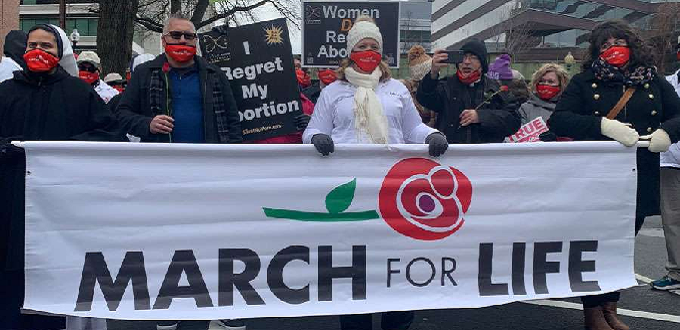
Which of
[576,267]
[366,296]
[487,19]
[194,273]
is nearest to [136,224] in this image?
[194,273]

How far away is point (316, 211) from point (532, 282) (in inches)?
50.6

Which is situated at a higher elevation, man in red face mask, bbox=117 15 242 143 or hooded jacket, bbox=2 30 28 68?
hooded jacket, bbox=2 30 28 68

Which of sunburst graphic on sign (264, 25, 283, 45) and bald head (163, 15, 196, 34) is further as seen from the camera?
sunburst graphic on sign (264, 25, 283, 45)

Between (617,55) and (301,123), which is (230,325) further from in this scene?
(617,55)

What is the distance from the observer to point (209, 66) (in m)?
4.43

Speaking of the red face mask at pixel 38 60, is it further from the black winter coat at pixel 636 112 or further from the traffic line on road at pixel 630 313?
the traffic line on road at pixel 630 313

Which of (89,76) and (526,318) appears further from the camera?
(89,76)

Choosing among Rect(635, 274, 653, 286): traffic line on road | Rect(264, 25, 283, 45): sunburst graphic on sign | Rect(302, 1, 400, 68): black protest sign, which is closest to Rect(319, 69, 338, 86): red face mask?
Rect(302, 1, 400, 68): black protest sign

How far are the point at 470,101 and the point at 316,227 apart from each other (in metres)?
1.85

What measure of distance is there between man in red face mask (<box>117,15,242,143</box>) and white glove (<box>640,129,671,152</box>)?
245 cm

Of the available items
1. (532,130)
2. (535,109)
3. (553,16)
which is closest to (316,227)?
(532,130)

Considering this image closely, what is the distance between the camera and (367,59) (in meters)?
4.23

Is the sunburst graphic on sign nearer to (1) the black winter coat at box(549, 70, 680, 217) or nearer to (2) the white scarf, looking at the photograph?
(2) the white scarf

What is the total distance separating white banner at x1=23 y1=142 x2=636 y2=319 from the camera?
3.77 metres
